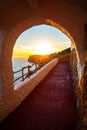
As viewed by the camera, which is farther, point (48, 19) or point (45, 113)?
point (45, 113)

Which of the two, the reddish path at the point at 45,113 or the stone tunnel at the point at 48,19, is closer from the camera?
the stone tunnel at the point at 48,19

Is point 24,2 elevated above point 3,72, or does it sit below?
above

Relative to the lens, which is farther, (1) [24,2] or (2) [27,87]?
(2) [27,87]

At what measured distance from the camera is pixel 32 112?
5781 mm

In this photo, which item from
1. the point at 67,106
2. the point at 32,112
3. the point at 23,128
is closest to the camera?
the point at 23,128

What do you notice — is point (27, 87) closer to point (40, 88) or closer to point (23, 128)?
point (40, 88)

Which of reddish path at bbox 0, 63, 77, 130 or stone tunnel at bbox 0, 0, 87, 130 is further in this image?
reddish path at bbox 0, 63, 77, 130

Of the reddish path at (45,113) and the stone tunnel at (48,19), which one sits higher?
the stone tunnel at (48,19)

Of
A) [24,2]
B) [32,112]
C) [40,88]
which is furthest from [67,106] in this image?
[24,2]

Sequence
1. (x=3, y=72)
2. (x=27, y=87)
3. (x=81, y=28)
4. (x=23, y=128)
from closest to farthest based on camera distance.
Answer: (x=81, y=28) < (x=23, y=128) < (x=3, y=72) < (x=27, y=87)

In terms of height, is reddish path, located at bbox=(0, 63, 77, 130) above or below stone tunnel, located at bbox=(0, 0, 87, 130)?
below

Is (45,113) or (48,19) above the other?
(48,19)

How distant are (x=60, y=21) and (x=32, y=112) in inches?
118

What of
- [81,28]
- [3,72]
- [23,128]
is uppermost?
[81,28]
